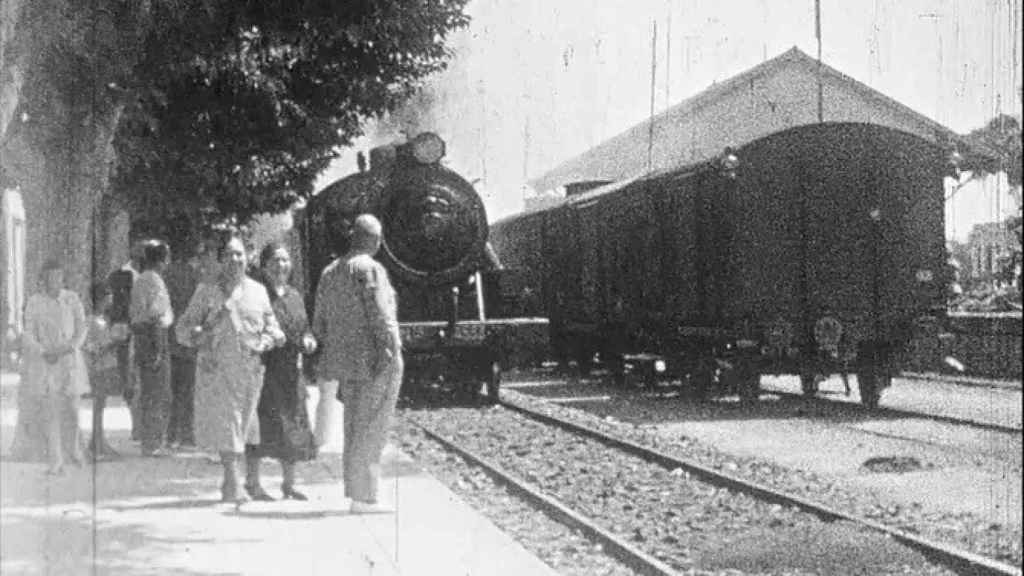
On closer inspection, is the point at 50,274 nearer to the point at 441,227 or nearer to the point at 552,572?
the point at 552,572

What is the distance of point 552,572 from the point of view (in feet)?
23.3

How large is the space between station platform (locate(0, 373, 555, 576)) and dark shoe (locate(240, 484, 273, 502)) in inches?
3.0

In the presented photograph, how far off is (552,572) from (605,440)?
6.73m

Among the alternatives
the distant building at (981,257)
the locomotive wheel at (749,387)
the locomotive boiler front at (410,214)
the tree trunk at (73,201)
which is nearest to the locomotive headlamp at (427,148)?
the locomotive boiler front at (410,214)

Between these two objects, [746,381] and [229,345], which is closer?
[229,345]

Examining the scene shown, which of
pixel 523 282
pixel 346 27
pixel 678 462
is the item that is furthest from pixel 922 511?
pixel 523 282

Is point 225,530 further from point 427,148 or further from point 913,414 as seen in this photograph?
point 913,414

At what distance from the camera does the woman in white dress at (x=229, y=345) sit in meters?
8.64

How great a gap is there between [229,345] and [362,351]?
84 centimetres

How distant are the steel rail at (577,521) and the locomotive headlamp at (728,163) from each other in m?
5.06

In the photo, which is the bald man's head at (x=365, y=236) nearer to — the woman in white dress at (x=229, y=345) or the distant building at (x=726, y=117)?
the woman in white dress at (x=229, y=345)

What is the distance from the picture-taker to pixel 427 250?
17109 millimetres

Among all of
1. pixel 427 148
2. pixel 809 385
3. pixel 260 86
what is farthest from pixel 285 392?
pixel 809 385

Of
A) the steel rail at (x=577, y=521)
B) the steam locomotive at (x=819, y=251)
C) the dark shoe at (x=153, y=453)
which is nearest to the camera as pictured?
the steel rail at (x=577, y=521)
